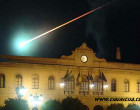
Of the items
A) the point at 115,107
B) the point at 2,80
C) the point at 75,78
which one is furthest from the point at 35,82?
the point at 115,107

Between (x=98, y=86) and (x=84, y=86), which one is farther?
(x=98, y=86)

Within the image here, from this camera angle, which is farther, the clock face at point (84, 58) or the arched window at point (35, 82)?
the clock face at point (84, 58)

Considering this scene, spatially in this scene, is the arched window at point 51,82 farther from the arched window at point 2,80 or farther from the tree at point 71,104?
the arched window at point 2,80

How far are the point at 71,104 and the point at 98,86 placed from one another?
20.4 ft

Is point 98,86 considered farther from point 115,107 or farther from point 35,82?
point 35,82

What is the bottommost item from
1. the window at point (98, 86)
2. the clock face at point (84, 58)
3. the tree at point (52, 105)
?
the tree at point (52, 105)

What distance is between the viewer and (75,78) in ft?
130

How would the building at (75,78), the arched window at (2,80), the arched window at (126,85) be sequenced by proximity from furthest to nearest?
1. the arched window at (126,85)
2. the building at (75,78)
3. the arched window at (2,80)

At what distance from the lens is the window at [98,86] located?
40812 mm

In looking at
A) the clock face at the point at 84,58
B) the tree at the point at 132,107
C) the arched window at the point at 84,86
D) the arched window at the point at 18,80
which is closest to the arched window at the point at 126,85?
the tree at the point at 132,107

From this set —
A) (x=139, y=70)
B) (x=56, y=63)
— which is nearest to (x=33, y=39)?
(x=56, y=63)

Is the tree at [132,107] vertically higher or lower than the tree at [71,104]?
lower

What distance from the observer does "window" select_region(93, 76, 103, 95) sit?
40.8m

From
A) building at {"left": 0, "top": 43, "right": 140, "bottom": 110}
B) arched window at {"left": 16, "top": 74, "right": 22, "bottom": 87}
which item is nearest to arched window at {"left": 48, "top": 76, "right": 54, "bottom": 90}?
building at {"left": 0, "top": 43, "right": 140, "bottom": 110}
